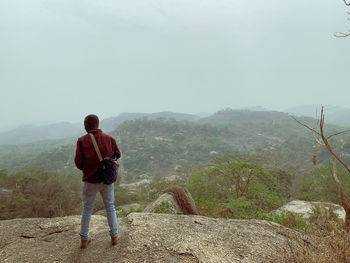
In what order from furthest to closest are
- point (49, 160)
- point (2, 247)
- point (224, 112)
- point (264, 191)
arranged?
1. point (224, 112)
2. point (49, 160)
3. point (264, 191)
4. point (2, 247)

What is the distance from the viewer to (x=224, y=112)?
17000 cm

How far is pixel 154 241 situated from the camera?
3.54 m

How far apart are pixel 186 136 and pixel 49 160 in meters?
50.4

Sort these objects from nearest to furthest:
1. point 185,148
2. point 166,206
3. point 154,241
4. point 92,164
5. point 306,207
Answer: point 92,164 < point 154,241 < point 166,206 < point 306,207 < point 185,148

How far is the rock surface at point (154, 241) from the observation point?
323 cm

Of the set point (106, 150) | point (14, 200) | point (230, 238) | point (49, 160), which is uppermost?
point (106, 150)

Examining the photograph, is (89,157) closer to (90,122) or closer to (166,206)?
(90,122)

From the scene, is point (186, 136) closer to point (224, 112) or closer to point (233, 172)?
point (233, 172)

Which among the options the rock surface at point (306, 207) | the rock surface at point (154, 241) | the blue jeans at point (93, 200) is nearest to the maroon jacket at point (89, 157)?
the blue jeans at point (93, 200)

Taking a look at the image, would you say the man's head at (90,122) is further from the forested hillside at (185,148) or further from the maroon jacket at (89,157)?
the forested hillside at (185,148)

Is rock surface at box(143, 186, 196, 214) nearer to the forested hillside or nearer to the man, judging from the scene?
the man

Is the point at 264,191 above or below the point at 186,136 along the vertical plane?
above

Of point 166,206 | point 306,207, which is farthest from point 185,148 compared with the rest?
point 166,206

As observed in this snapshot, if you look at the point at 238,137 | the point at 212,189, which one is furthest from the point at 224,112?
the point at 212,189
